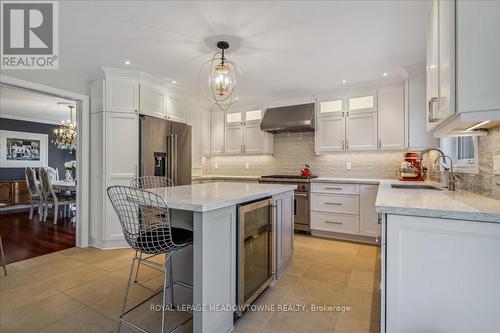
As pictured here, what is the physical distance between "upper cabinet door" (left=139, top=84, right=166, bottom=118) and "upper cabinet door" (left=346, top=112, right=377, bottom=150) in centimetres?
306

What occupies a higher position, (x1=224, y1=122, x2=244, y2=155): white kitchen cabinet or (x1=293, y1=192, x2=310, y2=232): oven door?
(x1=224, y1=122, x2=244, y2=155): white kitchen cabinet

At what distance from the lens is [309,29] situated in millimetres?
2311

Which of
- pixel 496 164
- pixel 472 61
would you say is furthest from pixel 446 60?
pixel 496 164

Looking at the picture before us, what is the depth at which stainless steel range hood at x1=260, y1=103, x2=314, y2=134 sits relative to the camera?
409 centimetres

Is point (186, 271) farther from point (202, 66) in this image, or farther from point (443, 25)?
point (202, 66)

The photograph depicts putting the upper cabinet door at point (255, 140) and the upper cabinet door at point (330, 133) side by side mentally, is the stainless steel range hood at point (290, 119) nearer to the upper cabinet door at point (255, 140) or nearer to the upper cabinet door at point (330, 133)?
the upper cabinet door at point (330, 133)

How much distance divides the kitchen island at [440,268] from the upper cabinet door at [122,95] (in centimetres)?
339

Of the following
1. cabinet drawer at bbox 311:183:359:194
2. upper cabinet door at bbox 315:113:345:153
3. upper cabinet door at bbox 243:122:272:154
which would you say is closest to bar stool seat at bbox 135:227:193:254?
cabinet drawer at bbox 311:183:359:194

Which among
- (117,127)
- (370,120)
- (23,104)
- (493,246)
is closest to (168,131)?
(117,127)

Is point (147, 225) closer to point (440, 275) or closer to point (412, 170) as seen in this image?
point (440, 275)

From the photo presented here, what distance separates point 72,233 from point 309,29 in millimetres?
4772

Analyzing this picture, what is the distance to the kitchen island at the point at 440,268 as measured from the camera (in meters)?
1.10

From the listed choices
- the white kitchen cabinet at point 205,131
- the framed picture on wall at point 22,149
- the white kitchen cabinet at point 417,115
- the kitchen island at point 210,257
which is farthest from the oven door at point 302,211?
the framed picture on wall at point 22,149

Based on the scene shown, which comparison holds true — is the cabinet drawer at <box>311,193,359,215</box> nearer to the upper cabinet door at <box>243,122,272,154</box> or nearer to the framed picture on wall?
the upper cabinet door at <box>243,122,272,154</box>
